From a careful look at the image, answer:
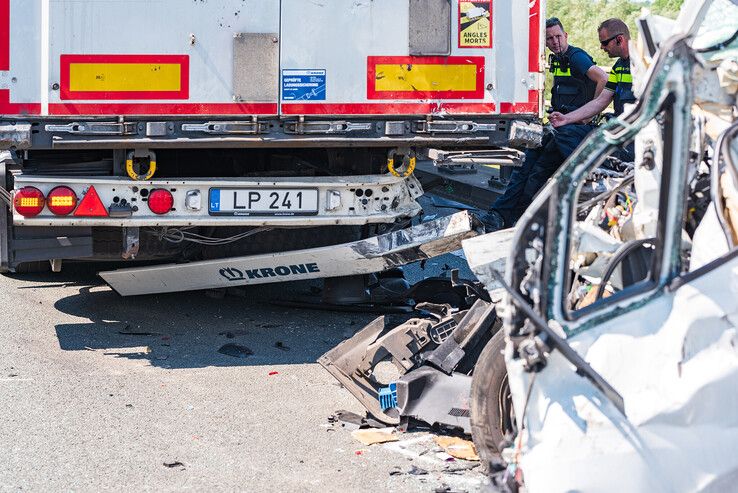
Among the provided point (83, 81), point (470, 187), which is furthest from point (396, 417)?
point (470, 187)

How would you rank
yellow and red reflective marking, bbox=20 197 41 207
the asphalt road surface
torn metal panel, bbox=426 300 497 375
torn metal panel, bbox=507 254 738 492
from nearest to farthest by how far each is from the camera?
torn metal panel, bbox=507 254 738 492, the asphalt road surface, torn metal panel, bbox=426 300 497 375, yellow and red reflective marking, bbox=20 197 41 207

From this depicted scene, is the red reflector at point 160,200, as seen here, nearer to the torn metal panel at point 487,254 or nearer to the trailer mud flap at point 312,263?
the trailer mud flap at point 312,263

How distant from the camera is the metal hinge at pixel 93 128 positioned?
20.6 feet

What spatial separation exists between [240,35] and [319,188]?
3.33 feet

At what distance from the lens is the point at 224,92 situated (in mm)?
6453

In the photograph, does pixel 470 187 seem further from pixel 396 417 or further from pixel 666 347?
pixel 666 347

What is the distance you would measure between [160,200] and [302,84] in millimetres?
1064

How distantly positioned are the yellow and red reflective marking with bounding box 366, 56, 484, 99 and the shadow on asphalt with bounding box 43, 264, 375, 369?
5.37ft

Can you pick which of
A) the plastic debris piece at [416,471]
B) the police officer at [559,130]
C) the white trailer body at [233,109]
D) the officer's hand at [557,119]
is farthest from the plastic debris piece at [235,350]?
the officer's hand at [557,119]

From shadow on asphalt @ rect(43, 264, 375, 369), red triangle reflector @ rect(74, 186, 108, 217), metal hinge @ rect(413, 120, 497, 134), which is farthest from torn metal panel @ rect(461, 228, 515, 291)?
red triangle reflector @ rect(74, 186, 108, 217)

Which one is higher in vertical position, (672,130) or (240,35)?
(240,35)

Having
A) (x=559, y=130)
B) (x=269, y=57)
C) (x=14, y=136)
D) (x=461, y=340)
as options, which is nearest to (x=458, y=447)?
(x=461, y=340)

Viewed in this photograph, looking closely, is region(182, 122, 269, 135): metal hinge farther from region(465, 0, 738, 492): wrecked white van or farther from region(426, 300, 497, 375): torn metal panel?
region(465, 0, 738, 492): wrecked white van

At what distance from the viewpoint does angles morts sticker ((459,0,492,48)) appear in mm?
6652
